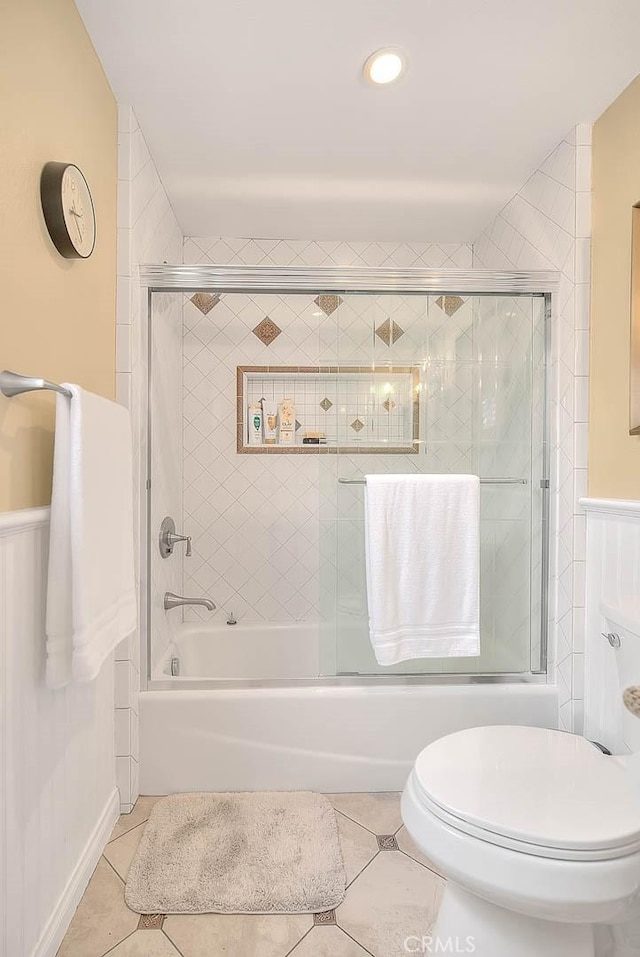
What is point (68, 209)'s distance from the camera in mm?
1286

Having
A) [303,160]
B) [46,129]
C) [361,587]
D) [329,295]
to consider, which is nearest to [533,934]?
[361,587]

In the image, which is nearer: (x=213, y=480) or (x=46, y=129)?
(x=46, y=129)

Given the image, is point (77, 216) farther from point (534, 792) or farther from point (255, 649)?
point (255, 649)

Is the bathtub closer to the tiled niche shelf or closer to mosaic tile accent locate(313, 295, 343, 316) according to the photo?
the tiled niche shelf

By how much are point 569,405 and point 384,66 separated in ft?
3.88

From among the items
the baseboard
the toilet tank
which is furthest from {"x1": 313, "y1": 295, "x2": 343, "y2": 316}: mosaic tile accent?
the baseboard

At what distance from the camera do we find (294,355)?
9.33 ft

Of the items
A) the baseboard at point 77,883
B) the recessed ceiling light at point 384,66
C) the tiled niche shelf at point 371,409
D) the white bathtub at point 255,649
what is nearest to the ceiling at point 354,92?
the recessed ceiling light at point 384,66

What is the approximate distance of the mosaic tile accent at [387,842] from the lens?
1.64 m

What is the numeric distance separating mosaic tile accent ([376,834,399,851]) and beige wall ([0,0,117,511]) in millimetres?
1357

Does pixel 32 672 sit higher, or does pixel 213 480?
pixel 213 480

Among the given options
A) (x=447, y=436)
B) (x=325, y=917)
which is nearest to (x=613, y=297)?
(x=447, y=436)

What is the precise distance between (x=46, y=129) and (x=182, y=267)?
653mm

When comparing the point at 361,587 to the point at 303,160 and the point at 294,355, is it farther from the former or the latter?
the point at 303,160
